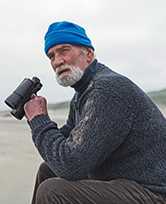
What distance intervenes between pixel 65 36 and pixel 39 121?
450 millimetres

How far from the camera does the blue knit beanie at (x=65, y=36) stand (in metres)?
2.68

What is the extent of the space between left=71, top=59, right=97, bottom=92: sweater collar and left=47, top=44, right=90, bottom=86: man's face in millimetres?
19

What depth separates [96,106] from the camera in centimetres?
244

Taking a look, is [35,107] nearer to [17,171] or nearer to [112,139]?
[112,139]

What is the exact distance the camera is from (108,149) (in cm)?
242

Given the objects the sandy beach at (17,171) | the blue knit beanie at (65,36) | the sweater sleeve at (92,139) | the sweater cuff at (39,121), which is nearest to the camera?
the sweater sleeve at (92,139)

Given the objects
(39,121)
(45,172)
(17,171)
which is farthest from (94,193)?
(17,171)

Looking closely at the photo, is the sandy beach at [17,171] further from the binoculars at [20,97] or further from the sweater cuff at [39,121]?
the sweater cuff at [39,121]

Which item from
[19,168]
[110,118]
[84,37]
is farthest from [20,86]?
[19,168]

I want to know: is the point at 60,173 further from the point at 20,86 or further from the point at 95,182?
the point at 20,86

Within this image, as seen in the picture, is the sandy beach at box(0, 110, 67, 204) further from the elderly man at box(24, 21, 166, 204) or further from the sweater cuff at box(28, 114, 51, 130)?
the elderly man at box(24, 21, 166, 204)

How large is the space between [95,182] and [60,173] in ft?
0.56

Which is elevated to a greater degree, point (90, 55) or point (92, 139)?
point (90, 55)

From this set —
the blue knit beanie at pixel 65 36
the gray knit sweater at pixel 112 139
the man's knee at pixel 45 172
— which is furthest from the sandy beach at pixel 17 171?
the gray knit sweater at pixel 112 139
